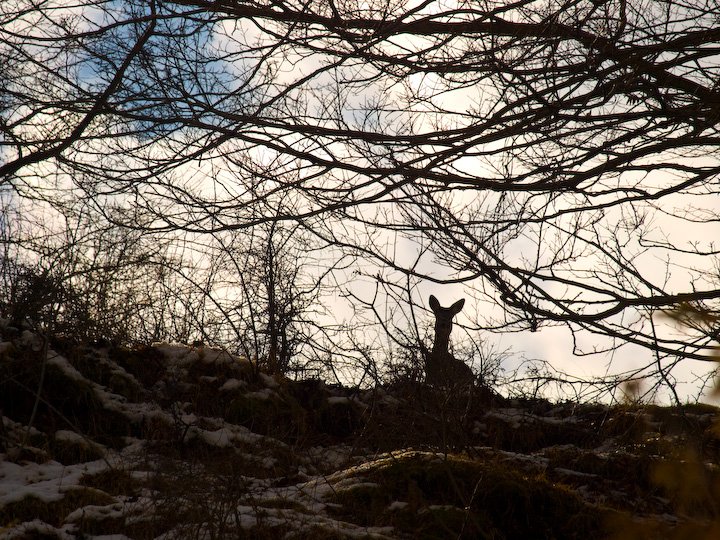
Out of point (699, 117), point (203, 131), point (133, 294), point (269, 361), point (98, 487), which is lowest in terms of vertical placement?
point (98, 487)

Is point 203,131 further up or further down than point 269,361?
further up

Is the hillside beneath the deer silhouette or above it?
beneath

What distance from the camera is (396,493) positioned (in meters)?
4.18

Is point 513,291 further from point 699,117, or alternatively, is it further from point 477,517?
point 699,117

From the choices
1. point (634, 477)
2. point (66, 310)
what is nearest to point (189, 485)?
point (634, 477)

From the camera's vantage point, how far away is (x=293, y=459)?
223 inches

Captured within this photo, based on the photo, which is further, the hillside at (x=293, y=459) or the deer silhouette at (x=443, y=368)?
the deer silhouette at (x=443, y=368)

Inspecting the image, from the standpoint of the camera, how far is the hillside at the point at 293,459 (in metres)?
3.69

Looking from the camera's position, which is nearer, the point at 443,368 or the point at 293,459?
the point at 443,368

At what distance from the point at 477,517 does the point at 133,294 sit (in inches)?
263

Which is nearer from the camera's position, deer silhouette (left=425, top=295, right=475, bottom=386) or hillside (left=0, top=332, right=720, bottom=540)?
hillside (left=0, top=332, right=720, bottom=540)

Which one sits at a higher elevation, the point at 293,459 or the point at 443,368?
the point at 443,368

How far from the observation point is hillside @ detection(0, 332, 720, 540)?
3.69m

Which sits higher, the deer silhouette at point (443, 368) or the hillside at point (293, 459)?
the deer silhouette at point (443, 368)
